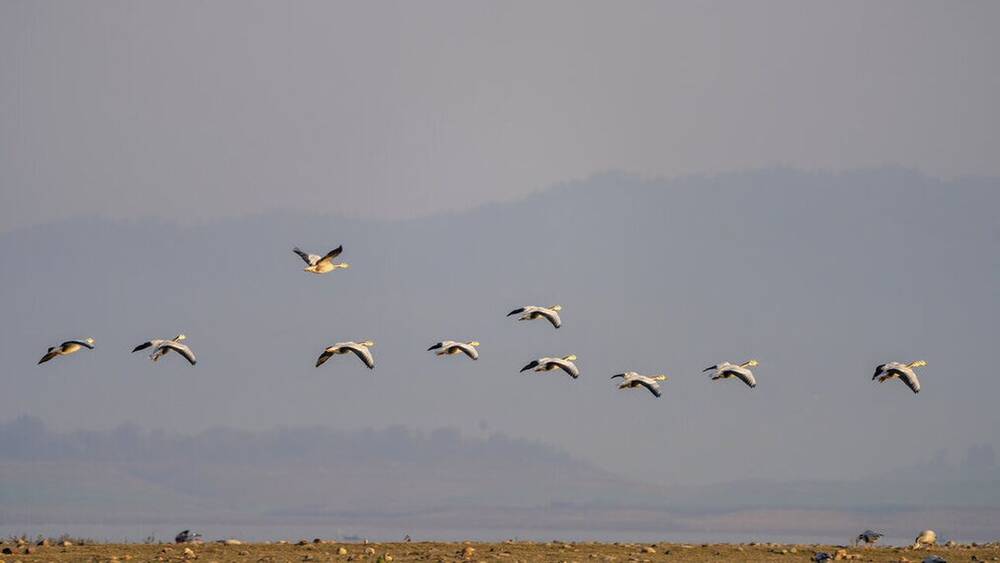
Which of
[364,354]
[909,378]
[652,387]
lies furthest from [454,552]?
[909,378]

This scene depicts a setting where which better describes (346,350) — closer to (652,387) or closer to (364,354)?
(364,354)

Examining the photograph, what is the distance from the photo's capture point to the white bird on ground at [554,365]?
218 feet

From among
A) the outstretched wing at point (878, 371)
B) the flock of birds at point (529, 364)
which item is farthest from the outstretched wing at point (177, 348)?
the outstretched wing at point (878, 371)

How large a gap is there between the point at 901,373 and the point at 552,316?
1467cm

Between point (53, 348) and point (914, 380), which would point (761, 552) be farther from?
point (53, 348)

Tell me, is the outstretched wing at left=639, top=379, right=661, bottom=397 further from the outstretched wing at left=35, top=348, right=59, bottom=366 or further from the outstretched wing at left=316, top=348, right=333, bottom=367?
the outstretched wing at left=35, top=348, right=59, bottom=366

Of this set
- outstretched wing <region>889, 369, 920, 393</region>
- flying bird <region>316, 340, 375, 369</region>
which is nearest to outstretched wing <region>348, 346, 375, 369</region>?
flying bird <region>316, 340, 375, 369</region>

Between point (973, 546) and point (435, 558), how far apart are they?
20532 millimetres

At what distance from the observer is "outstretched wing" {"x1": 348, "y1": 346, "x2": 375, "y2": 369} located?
61.5 metres

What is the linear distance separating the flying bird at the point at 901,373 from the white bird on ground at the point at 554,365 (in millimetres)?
12380

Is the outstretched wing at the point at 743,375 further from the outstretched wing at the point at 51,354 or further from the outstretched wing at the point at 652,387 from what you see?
the outstretched wing at the point at 51,354

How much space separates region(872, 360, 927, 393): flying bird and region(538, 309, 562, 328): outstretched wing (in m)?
13.3

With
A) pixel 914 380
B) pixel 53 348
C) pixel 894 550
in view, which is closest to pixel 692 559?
pixel 894 550

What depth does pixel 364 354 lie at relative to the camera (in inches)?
2436
